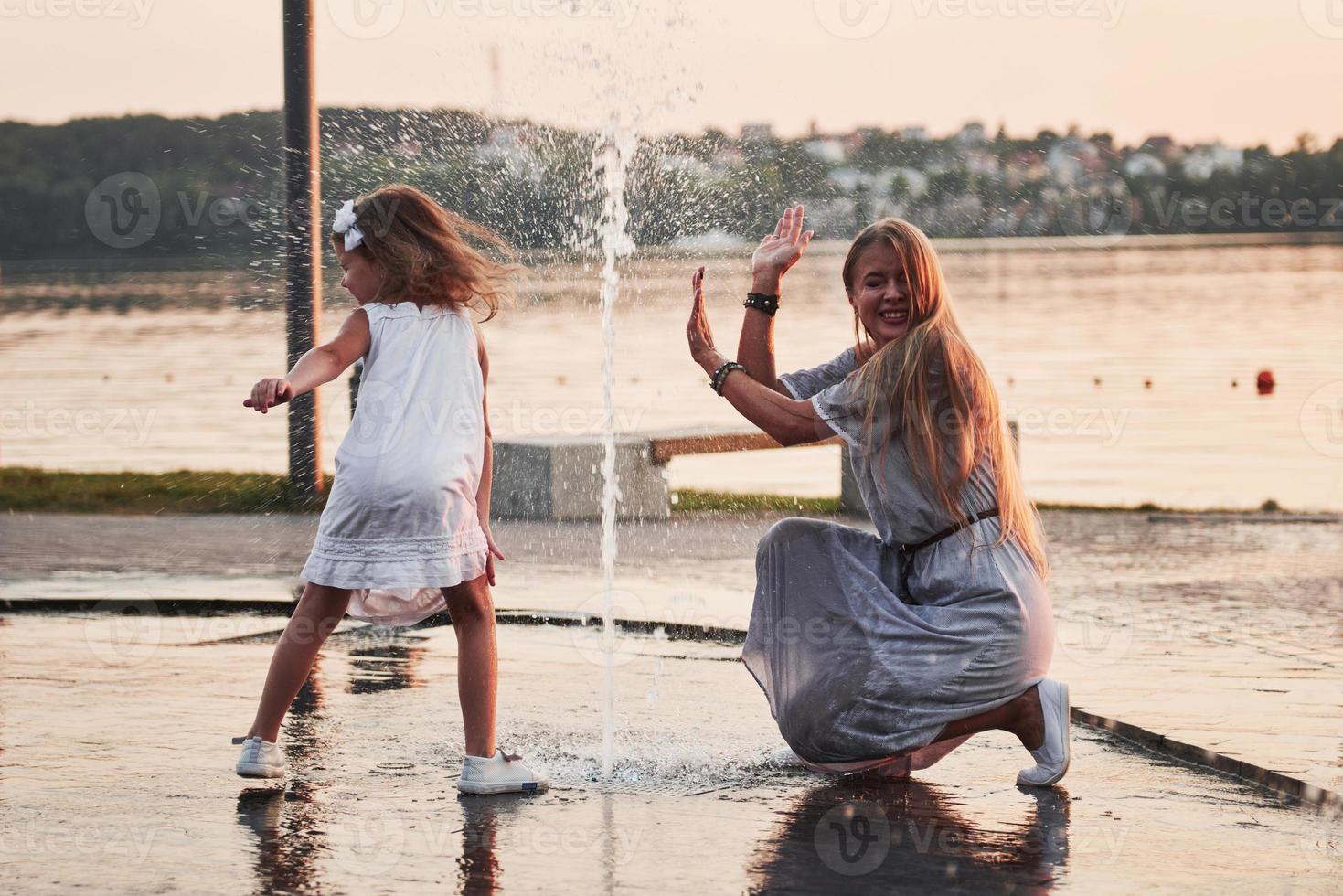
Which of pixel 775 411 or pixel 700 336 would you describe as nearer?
pixel 775 411

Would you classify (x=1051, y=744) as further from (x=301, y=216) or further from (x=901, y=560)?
(x=301, y=216)

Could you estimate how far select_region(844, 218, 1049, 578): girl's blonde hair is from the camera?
5109mm

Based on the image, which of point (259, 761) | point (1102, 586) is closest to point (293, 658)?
point (259, 761)

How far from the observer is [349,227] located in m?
5.30

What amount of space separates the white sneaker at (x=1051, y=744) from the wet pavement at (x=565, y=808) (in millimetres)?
59

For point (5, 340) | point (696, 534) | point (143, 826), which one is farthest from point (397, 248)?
point (5, 340)

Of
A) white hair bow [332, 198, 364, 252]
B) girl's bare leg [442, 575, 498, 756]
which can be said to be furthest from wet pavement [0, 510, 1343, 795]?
white hair bow [332, 198, 364, 252]

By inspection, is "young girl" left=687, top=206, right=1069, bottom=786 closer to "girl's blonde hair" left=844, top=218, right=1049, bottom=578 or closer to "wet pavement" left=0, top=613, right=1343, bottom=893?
"girl's blonde hair" left=844, top=218, right=1049, bottom=578

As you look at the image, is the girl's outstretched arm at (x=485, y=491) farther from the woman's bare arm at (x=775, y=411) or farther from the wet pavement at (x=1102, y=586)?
the wet pavement at (x=1102, y=586)

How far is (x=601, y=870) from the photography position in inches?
169

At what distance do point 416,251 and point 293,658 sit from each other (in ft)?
3.99

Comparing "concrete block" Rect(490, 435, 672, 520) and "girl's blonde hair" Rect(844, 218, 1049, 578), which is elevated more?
"girl's blonde hair" Rect(844, 218, 1049, 578)

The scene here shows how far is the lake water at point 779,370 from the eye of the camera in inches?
643

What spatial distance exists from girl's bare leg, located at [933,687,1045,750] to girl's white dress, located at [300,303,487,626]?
144 cm
